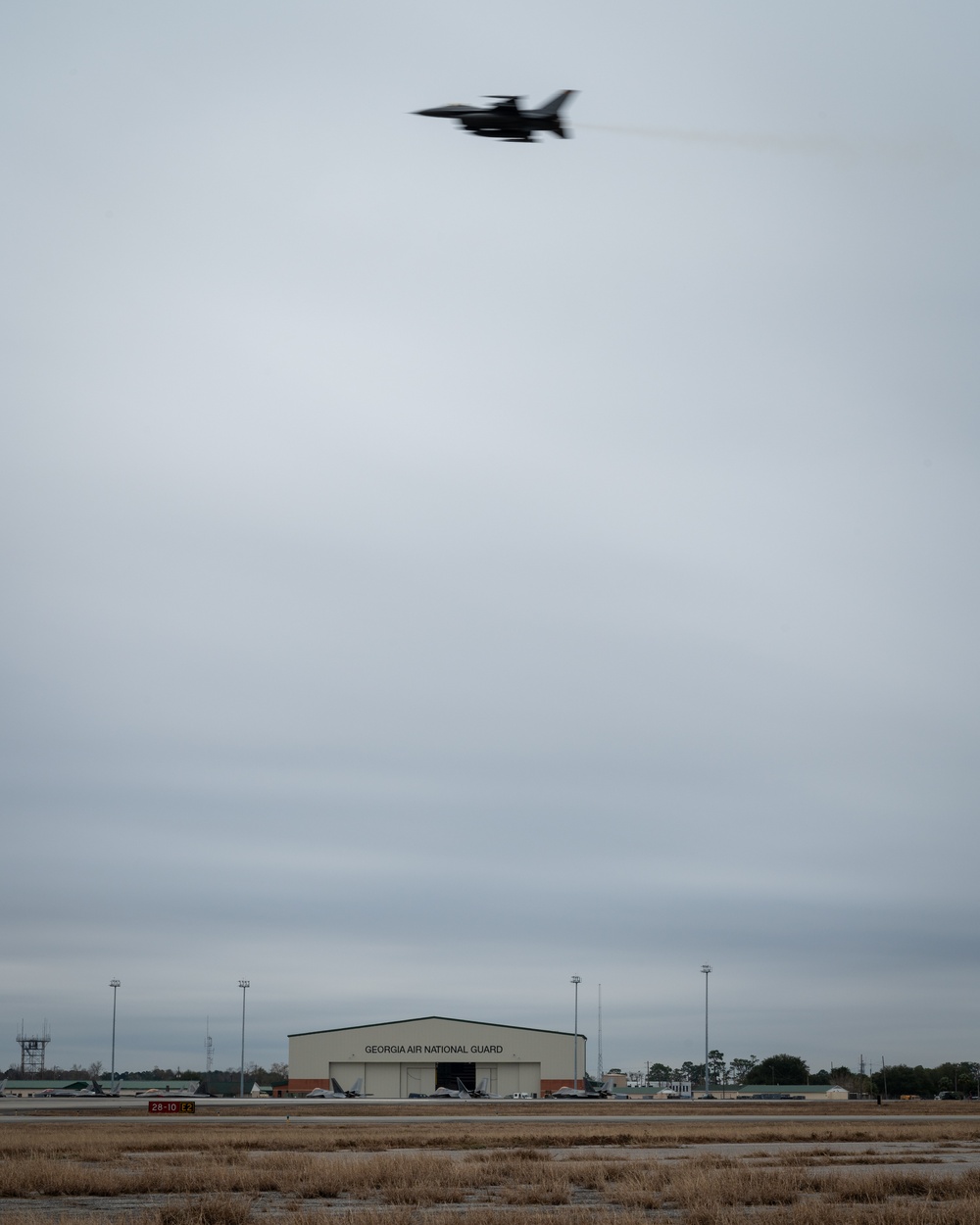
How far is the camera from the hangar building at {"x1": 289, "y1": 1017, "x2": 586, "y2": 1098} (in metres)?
127

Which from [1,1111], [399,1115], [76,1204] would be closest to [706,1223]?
[76,1204]

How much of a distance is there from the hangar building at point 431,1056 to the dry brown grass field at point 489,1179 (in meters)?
82.8

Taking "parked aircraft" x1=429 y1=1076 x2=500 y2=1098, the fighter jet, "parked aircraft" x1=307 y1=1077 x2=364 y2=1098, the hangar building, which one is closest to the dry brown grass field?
the fighter jet

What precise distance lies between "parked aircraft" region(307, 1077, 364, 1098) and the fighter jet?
10377cm

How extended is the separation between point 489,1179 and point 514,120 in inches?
1003

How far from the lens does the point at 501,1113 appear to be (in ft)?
245

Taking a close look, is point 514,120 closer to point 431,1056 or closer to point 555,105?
point 555,105

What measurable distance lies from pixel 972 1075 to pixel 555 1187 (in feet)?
649

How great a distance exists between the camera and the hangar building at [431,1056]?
12700 cm

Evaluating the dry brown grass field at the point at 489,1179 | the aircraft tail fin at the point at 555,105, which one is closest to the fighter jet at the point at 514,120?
the aircraft tail fin at the point at 555,105

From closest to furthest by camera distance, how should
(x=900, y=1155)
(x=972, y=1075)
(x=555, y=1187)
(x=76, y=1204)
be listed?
(x=76, y=1204), (x=555, y=1187), (x=900, y=1155), (x=972, y=1075)

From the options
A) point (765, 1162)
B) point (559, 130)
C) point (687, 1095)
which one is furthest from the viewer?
point (687, 1095)

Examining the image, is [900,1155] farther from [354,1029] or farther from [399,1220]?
[354,1029]

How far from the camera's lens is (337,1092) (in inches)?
4614
